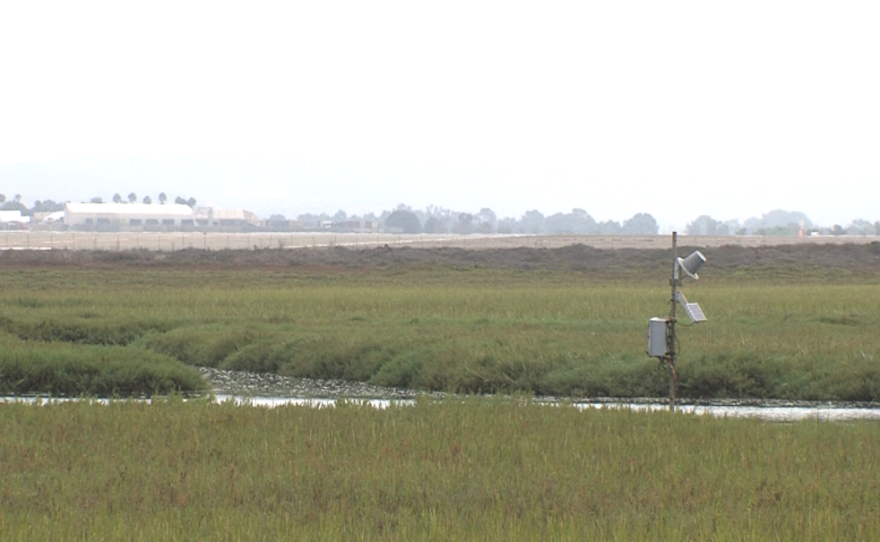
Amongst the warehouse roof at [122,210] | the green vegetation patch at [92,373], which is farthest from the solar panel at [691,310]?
the warehouse roof at [122,210]

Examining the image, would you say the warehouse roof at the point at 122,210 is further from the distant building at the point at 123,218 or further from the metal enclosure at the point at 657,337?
the metal enclosure at the point at 657,337

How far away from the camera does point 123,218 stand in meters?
180

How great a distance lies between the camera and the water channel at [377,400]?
16.5m

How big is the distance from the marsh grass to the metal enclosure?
88 cm

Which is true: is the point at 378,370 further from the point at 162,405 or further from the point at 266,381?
the point at 162,405

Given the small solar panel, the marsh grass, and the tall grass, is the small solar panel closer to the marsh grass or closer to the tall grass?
the marsh grass

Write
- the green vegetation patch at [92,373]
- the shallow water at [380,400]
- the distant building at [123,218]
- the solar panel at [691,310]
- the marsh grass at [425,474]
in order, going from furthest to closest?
the distant building at [123,218] → the green vegetation patch at [92,373] → the shallow water at [380,400] → the solar panel at [691,310] → the marsh grass at [425,474]

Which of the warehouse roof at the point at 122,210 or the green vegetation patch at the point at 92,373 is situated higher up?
the warehouse roof at the point at 122,210

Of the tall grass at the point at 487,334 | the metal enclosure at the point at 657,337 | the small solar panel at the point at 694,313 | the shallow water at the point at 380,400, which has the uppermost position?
the small solar panel at the point at 694,313

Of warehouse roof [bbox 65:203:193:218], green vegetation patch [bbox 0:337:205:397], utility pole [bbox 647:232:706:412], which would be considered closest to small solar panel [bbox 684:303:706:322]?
utility pole [bbox 647:232:706:412]

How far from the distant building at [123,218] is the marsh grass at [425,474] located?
158m

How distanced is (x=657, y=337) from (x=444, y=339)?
344 inches

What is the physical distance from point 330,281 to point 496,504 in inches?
1594

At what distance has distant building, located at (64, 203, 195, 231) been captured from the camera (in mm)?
171750
